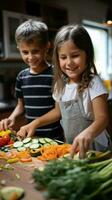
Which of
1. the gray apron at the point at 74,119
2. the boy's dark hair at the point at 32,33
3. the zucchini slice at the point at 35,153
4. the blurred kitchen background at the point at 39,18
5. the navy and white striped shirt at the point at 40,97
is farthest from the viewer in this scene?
the blurred kitchen background at the point at 39,18

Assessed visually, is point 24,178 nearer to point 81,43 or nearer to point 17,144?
point 17,144

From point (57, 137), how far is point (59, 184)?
95 centimetres

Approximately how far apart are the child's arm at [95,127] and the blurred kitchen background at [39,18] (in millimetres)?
1305

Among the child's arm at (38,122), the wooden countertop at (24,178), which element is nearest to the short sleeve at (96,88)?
the child's arm at (38,122)

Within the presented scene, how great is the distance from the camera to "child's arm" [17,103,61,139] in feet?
4.52

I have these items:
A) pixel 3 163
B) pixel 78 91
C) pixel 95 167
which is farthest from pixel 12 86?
pixel 95 167

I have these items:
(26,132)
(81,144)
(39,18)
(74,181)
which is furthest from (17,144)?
(39,18)

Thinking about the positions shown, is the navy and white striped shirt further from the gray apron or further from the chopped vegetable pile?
the chopped vegetable pile

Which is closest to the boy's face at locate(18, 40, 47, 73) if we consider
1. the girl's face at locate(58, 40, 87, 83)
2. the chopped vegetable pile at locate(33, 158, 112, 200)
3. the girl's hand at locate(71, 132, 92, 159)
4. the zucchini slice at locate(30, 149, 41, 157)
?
the girl's face at locate(58, 40, 87, 83)

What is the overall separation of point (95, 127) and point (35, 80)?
0.65 meters

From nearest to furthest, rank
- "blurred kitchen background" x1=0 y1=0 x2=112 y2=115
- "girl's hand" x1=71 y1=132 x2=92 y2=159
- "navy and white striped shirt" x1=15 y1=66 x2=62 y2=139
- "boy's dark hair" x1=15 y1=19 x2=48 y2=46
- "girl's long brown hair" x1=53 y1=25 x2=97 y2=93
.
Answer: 1. "girl's hand" x1=71 y1=132 x2=92 y2=159
2. "girl's long brown hair" x1=53 y1=25 x2=97 y2=93
3. "boy's dark hair" x1=15 y1=19 x2=48 y2=46
4. "navy and white striped shirt" x1=15 y1=66 x2=62 y2=139
5. "blurred kitchen background" x1=0 y1=0 x2=112 y2=115

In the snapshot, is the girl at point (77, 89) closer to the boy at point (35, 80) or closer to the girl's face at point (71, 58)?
the girl's face at point (71, 58)

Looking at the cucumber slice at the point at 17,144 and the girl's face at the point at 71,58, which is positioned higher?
the girl's face at the point at 71,58

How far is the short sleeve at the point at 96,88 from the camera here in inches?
49.8
